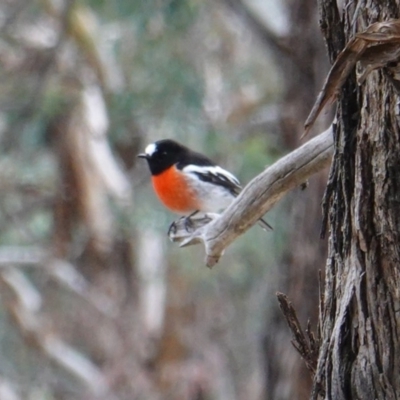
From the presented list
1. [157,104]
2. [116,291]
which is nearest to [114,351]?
[116,291]

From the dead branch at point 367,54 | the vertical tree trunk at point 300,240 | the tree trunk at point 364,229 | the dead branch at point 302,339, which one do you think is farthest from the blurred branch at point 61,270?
the dead branch at point 367,54

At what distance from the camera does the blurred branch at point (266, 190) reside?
2184 millimetres

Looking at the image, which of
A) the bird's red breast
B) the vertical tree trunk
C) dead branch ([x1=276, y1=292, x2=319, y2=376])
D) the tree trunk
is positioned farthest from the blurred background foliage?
the tree trunk

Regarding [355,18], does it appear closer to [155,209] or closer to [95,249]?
[155,209]

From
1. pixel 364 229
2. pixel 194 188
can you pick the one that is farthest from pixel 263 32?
pixel 364 229

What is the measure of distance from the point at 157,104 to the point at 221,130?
772 mm

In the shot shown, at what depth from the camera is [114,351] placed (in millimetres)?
9250

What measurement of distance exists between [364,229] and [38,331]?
25.0ft

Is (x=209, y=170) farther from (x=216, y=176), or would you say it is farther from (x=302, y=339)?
(x=302, y=339)

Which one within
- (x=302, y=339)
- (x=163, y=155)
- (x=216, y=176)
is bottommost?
(x=302, y=339)

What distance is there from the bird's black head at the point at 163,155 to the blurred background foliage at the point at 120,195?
125cm

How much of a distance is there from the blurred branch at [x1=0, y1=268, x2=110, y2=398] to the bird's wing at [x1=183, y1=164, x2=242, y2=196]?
13.3ft

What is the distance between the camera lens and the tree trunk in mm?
1529

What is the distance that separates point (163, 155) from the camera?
542 centimetres
